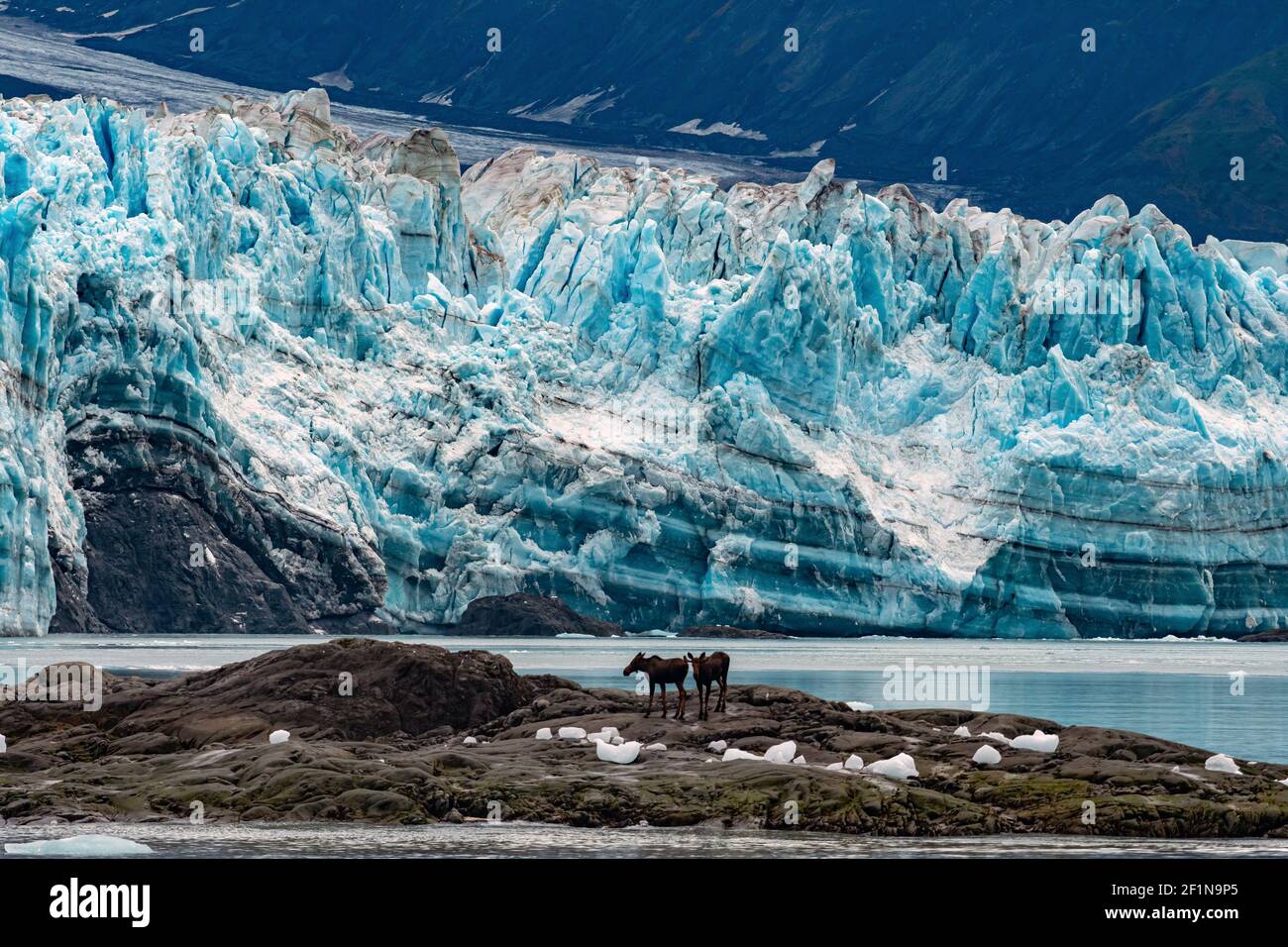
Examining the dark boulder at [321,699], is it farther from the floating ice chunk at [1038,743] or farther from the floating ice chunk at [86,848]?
the floating ice chunk at [1038,743]

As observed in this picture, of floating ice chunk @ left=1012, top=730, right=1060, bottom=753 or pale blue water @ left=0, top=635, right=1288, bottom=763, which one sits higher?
floating ice chunk @ left=1012, top=730, right=1060, bottom=753

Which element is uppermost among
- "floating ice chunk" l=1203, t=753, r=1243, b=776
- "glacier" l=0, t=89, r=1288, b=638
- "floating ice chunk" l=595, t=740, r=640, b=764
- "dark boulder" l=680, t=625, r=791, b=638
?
"glacier" l=0, t=89, r=1288, b=638

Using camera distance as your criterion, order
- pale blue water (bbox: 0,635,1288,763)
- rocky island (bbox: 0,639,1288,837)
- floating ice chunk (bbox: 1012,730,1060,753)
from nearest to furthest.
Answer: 1. rocky island (bbox: 0,639,1288,837)
2. floating ice chunk (bbox: 1012,730,1060,753)
3. pale blue water (bbox: 0,635,1288,763)

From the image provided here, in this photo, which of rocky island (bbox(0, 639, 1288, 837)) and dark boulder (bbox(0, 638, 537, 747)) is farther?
dark boulder (bbox(0, 638, 537, 747))

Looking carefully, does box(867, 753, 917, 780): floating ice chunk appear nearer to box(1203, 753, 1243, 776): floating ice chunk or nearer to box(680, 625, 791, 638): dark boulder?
box(1203, 753, 1243, 776): floating ice chunk

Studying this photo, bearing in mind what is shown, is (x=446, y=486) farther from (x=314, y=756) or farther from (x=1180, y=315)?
(x=314, y=756)

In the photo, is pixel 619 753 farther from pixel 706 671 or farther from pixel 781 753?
pixel 706 671

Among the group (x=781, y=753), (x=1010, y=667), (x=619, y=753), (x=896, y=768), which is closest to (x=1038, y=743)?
(x=896, y=768)

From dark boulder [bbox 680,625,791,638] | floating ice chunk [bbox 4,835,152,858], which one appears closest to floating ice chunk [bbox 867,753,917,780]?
floating ice chunk [bbox 4,835,152,858]
